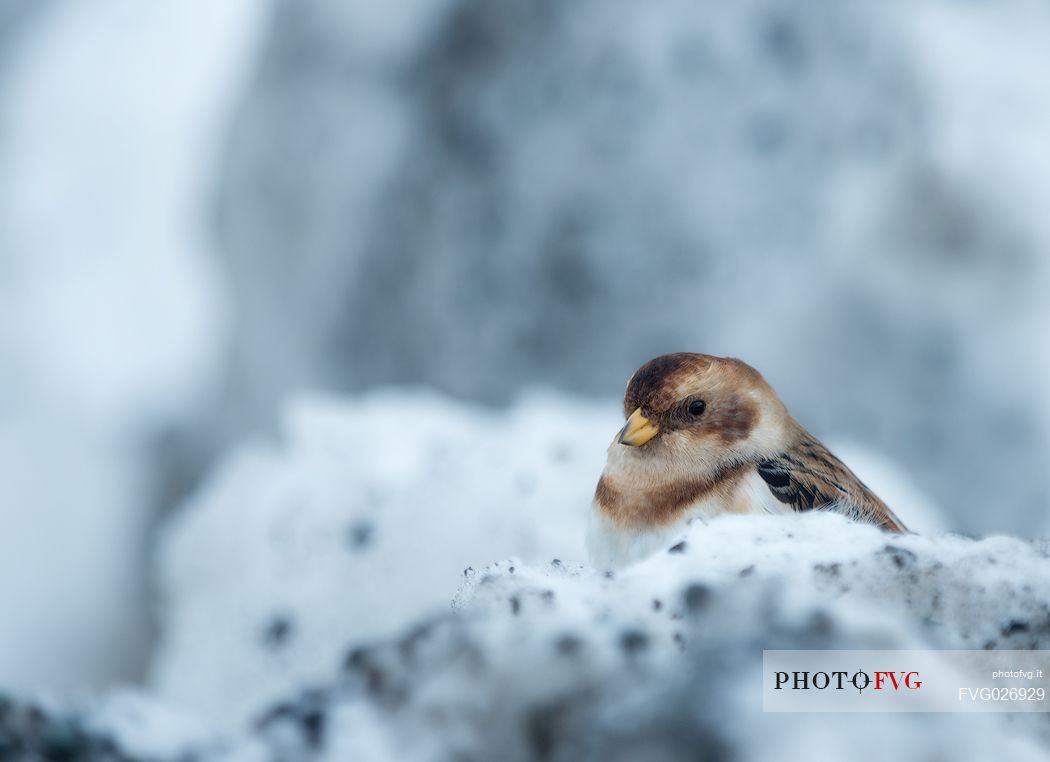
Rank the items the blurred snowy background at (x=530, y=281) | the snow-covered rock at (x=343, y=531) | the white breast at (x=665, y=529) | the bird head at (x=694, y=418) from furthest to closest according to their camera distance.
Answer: the blurred snowy background at (x=530, y=281) < the snow-covered rock at (x=343, y=531) < the bird head at (x=694, y=418) < the white breast at (x=665, y=529)

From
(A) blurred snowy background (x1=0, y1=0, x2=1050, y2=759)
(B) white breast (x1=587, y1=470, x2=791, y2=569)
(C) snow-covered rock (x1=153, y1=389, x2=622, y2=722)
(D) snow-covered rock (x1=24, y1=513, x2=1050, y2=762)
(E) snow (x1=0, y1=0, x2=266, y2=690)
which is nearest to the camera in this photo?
(D) snow-covered rock (x1=24, y1=513, x2=1050, y2=762)

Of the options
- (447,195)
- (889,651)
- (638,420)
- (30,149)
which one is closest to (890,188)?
(447,195)

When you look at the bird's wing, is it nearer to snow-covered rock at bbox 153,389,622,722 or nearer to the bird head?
the bird head

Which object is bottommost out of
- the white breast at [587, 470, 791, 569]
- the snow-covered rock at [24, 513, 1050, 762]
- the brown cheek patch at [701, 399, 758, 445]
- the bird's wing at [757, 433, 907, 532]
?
the snow-covered rock at [24, 513, 1050, 762]

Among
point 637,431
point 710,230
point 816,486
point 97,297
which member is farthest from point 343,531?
point 97,297
